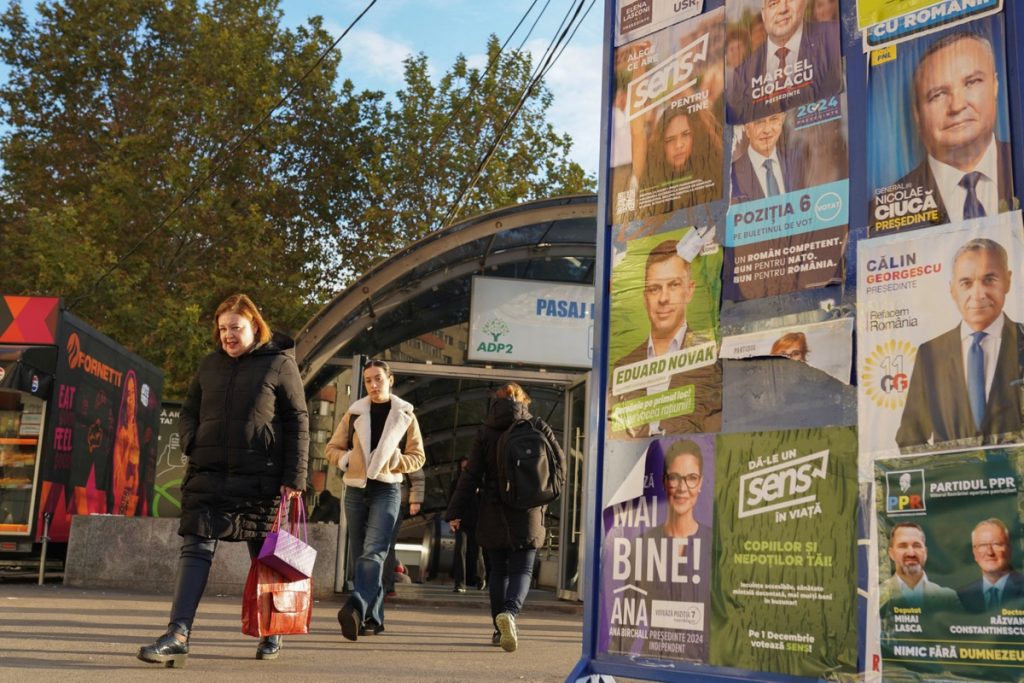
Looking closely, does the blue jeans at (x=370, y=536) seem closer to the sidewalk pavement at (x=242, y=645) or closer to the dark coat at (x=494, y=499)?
the sidewalk pavement at (x=242, y=645)

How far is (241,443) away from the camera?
21.4ft

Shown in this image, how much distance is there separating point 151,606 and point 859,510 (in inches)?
307

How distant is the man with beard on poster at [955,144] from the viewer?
129 inches

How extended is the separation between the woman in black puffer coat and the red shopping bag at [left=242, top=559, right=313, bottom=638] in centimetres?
21

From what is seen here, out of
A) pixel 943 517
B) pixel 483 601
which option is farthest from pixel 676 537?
pixel 483 601

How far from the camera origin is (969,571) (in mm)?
3150

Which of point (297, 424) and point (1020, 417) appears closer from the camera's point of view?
point (1020, 417)

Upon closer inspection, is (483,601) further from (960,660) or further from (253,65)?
(253,65)

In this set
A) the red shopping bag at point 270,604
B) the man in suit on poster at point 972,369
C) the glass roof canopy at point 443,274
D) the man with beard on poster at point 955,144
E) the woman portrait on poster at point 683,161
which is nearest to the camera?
the man in suit on poster at point 972,369

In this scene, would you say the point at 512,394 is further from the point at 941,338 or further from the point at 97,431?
the point at 97,431

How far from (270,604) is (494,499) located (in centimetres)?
207

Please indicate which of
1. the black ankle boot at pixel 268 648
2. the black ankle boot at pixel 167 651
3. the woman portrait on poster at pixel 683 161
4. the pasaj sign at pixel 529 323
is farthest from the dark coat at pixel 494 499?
the pasaj sign at pixel 529 323

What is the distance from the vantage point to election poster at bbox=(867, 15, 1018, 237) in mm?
3275

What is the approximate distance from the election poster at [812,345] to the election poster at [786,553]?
0.18 metres
